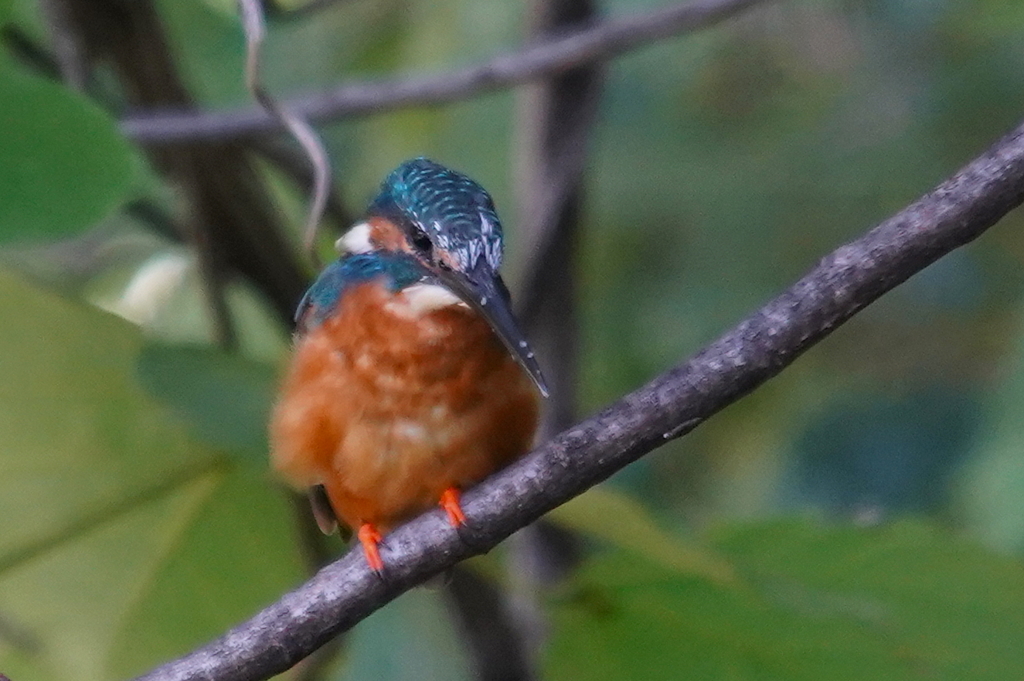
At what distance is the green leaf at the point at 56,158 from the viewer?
1.70 m

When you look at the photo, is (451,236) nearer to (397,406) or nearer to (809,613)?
(397,406)

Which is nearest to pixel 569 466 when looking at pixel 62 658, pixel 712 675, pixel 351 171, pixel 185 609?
pixel 712 675

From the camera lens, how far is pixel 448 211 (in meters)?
1.88

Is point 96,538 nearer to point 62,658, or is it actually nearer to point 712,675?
point 62,658

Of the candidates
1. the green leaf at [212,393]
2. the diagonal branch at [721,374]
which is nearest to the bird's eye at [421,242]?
the green leaf at [212,393]

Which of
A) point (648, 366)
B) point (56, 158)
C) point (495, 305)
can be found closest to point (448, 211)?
point (495, 305)

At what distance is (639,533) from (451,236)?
475mm

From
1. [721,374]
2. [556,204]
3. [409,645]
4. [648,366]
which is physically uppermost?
[556,204]

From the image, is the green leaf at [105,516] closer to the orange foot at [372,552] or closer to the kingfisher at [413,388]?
the kingfisher at [413,388]

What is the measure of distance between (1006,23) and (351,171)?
163 cm

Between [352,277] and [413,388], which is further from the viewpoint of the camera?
[352,277]

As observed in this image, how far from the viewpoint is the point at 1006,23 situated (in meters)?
2.41

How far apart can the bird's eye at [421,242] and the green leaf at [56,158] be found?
1.39 feet

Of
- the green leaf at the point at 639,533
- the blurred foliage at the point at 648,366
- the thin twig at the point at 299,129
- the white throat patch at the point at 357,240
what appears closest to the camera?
the green leaf at the point at 639,533
